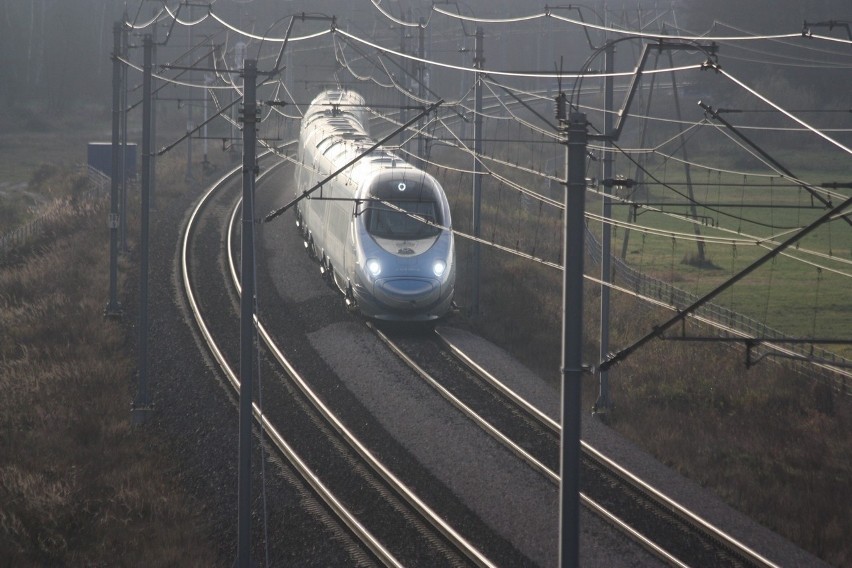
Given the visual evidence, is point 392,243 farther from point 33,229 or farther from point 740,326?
point 33,229

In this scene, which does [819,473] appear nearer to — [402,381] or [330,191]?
[402,381]

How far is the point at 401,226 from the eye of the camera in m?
21.7

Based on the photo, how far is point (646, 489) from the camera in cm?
1480

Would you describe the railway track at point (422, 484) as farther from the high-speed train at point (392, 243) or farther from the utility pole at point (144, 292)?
the utility pole at point (144, 292)

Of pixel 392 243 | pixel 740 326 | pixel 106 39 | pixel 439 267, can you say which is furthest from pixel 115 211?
pixel 106 39

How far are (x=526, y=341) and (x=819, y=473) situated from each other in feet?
26.9

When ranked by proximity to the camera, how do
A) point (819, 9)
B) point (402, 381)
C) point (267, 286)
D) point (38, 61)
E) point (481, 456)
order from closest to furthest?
1. point (481, 456)
2. point (402, 381)
3. point (267, 286)
4. point (819, 9)
5. point (38, 61)

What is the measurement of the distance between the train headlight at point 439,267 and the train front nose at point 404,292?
242 mm

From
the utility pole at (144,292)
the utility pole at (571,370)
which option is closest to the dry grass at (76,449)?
the utility pole at (144,292)

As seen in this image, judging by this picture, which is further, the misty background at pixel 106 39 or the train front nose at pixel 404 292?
the misty background at pixel 106 39

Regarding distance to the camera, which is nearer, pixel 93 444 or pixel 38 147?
pixel 93 444

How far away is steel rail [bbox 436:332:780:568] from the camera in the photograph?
12.9m

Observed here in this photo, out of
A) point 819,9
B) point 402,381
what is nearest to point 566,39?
point 819,9

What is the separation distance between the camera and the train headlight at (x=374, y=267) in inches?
827
